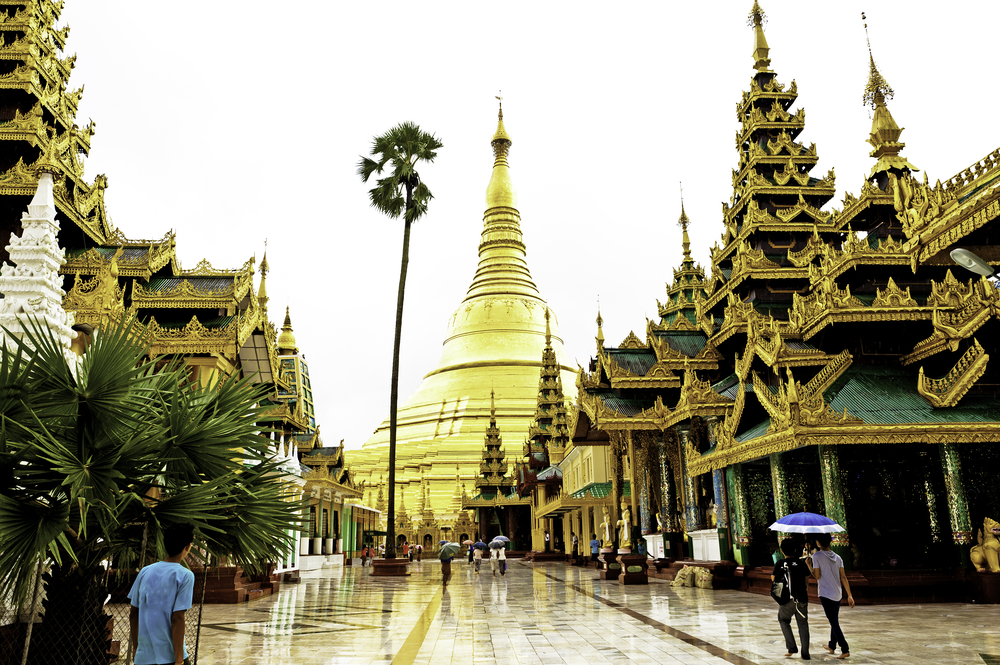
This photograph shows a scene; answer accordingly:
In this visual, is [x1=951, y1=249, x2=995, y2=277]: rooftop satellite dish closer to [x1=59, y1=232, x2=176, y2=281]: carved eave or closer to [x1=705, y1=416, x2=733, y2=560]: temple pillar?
[x1=705, y1=416, x2=733, y2=560]: temple pillar

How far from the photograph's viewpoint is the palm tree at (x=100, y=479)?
16.4ft

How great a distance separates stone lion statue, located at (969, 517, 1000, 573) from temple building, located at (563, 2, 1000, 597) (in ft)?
1.00

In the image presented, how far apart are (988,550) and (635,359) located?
12.3m

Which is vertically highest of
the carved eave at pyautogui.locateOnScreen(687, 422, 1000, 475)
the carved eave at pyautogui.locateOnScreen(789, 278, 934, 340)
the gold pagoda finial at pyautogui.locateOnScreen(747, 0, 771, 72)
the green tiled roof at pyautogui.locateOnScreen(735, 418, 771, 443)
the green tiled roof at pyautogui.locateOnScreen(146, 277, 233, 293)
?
the gold pagoda finial at pyautogui.locateOnScreen(747, 0, 771, 72)

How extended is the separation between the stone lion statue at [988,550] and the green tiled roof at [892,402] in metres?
1.85

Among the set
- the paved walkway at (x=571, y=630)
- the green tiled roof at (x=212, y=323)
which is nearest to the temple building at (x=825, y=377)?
the paved walkway at (x=571, y=630)

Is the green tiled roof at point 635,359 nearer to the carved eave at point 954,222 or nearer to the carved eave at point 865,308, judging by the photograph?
the carved eave at point 865,308

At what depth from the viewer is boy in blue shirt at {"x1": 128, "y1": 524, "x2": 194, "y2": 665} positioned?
430cm

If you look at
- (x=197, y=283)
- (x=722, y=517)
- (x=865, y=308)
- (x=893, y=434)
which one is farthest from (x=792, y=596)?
(x=197, y=283)

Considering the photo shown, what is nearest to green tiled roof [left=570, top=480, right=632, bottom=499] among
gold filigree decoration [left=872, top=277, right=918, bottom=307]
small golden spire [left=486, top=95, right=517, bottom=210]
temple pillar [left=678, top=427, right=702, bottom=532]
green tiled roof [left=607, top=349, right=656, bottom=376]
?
green tiled roof [left=607, top=349, right=656, bottom=376]

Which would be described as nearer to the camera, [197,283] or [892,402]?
[892,402]

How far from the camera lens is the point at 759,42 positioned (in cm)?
2478

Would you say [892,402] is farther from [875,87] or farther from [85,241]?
[85,241]

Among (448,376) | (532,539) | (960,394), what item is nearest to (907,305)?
(960,394)
